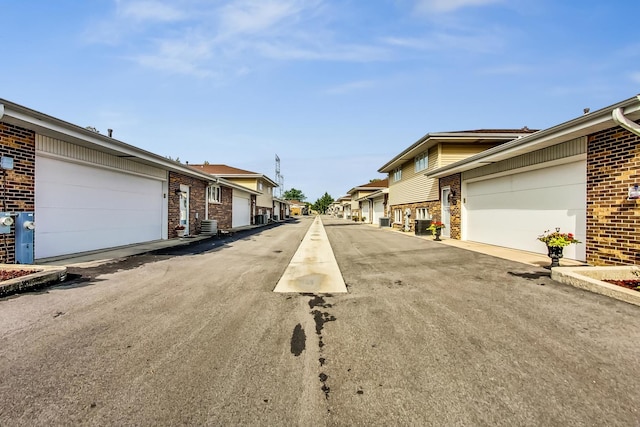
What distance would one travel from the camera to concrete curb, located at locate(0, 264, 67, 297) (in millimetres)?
4488

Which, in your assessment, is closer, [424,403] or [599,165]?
[424,403]

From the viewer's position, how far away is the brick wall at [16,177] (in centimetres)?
637

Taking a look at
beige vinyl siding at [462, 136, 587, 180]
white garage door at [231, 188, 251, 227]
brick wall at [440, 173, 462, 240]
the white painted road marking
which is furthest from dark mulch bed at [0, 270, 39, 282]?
white garage door at [231, 188, 251, 227]

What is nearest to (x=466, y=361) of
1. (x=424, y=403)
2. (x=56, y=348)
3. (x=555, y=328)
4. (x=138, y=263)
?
(x=424, y=403)

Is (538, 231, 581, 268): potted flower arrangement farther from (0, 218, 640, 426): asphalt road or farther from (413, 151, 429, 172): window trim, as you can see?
(413, 151, 429, 172): window trim

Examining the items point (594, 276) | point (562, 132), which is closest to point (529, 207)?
point (562, 132)

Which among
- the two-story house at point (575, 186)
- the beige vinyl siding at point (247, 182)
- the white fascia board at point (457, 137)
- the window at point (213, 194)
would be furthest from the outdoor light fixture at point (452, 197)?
the beige vinyl siding at point (247, 182)

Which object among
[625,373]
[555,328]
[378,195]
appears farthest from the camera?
[378,195]

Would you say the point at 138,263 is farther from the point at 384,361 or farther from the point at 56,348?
the point at 384,361

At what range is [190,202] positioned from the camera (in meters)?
15.0

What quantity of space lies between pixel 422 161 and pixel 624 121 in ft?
41.3

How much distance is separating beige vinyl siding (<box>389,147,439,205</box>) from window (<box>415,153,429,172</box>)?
272 mm

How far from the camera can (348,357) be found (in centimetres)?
274

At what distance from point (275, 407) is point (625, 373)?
9.86ft
